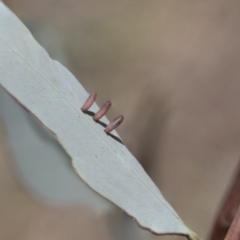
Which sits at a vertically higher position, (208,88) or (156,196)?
(208,88)

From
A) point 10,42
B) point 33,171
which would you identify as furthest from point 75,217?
point 10,42

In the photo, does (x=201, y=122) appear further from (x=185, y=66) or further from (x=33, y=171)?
(x=33, y=171)

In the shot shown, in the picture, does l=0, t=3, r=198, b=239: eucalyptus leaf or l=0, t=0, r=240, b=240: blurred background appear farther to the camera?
l=0, t=0, r=240, b=240: blurred background

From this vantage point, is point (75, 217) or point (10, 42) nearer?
point (10, 42)

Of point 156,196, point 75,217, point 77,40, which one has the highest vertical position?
point 77,40

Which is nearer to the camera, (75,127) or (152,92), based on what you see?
(75,127)
